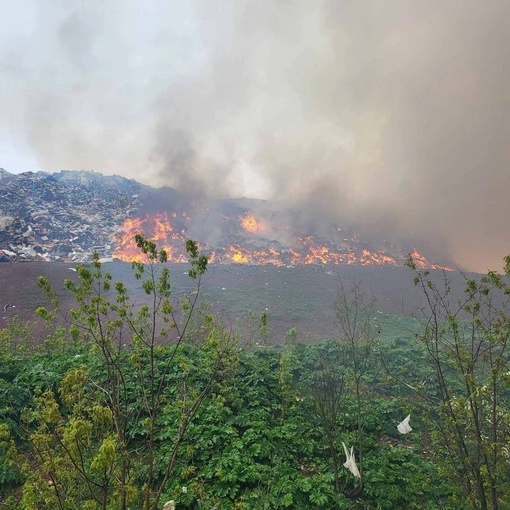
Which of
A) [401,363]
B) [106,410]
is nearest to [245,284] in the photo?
[401,363]

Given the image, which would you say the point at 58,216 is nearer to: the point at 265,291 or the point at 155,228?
the point at 155,228

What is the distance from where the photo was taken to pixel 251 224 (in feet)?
185

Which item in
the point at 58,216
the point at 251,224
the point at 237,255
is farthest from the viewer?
the point at 251,224

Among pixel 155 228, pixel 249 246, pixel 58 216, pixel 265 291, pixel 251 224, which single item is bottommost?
pixel 265 291

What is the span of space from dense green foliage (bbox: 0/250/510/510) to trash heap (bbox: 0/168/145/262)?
1006 inches

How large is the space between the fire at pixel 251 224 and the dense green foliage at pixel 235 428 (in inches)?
1738

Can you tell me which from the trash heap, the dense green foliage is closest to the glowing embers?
the trash heap

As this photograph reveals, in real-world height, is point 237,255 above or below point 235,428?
above

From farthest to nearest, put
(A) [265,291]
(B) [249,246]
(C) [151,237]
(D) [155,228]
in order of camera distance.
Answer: (D) [155,228] < (B) [249,246] < (C) [151,237] < (A) [265,291]

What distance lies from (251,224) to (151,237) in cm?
1996

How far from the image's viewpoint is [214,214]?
5531cm

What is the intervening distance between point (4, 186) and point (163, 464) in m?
52.2

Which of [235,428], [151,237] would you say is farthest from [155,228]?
[235,428]

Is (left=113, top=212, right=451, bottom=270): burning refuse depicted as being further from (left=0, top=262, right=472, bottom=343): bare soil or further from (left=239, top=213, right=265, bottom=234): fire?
(left=0, top=262, right=472, bottom=343): bare soil
